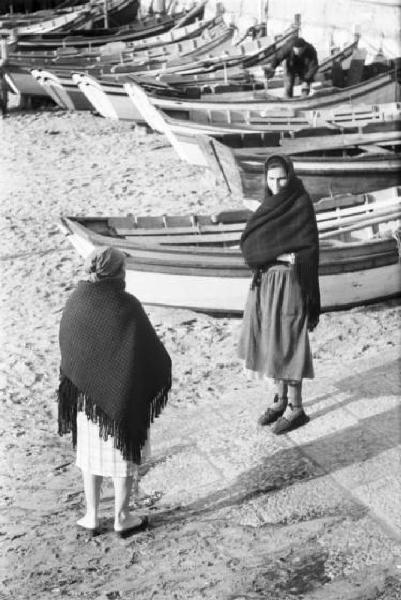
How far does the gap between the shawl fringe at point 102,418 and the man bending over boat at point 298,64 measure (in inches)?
477

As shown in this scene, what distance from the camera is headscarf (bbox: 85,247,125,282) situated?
16.3 ft

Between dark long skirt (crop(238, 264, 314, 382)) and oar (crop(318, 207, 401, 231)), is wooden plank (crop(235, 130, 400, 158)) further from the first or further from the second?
dark long skirt (crop(238, 264, 314, 382))

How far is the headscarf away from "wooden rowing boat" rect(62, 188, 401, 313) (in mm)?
4071

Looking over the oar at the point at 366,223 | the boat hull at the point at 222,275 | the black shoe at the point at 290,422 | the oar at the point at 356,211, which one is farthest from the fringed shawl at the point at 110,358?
the oar at the point at 356,211

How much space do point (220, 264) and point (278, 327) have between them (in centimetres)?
286

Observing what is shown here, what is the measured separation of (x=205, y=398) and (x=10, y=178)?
27.3 ft

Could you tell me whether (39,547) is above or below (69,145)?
below

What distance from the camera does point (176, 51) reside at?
21.9 meters

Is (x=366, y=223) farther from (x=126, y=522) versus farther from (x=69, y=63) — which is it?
(x=69, y=63)

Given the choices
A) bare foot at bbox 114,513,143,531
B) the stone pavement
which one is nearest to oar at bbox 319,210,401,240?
the stone pavement

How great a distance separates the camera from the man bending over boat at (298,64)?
16.6m

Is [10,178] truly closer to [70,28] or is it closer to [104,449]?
[104,449]

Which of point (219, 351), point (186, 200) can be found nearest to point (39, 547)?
point (219, 351)

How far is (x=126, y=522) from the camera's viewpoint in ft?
17.5
